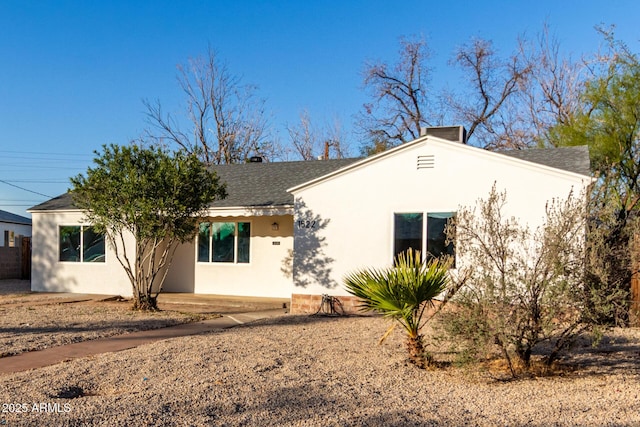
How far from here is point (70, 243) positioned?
684 inches

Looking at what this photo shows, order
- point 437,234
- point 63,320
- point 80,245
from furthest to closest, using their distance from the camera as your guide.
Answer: point 80,245 → point 437,234 → point 63,320

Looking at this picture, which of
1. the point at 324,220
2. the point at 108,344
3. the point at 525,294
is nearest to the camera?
the point at 525,294

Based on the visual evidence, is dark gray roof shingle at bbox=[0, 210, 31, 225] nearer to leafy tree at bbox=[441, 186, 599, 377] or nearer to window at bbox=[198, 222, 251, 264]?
window at bbox=[198, 222, 251, 264]

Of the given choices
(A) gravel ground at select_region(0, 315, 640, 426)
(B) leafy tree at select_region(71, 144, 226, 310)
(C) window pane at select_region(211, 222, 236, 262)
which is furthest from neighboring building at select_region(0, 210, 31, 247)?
(A) gravel ground at select_region(0, 315, 640, 426)

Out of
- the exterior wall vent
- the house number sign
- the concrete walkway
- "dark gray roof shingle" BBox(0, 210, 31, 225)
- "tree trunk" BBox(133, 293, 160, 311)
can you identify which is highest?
the exterior wall vent

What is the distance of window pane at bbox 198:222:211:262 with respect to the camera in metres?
16.7

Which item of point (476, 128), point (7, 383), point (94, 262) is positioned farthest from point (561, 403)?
point (476, 128)

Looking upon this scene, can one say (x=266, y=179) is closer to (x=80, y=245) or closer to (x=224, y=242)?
(x=224, y=242)

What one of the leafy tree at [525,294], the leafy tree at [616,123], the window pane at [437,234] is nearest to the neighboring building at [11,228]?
the window pane at [437,234]

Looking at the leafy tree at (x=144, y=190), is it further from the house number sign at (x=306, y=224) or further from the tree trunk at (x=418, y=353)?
the tree trunk at (x=418, y=353)

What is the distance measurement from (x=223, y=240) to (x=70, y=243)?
506 centimetres

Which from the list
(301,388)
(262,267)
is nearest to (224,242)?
(262,267)

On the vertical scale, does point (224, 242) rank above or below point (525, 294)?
above

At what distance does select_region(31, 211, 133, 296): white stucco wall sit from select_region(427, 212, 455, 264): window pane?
362 inches
